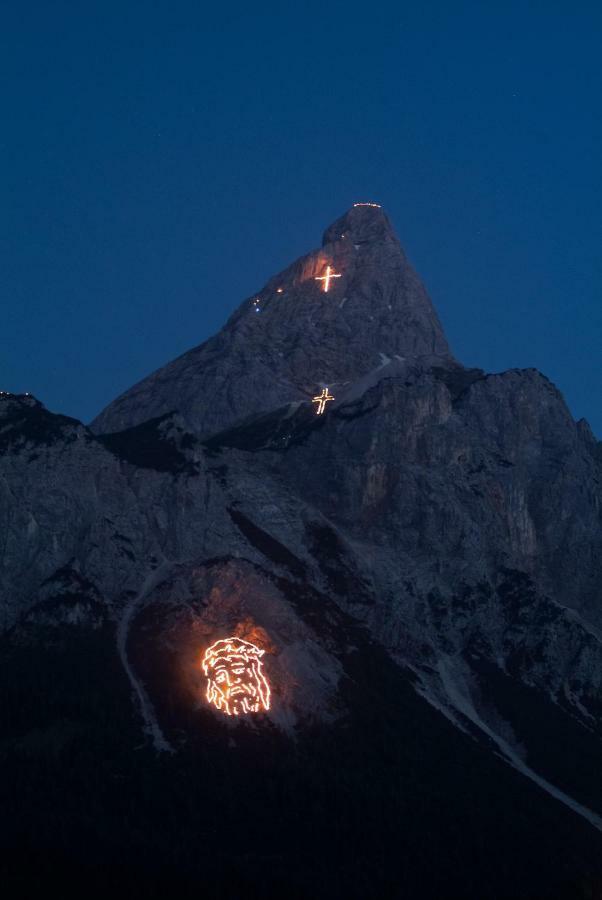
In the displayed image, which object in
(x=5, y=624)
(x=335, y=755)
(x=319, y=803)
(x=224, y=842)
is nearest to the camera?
(x=224, y=842)

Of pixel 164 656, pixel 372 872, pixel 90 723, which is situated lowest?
pixel 372 872

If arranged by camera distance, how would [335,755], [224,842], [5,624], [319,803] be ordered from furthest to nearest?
1. [5,624]
2. [335,755]
3. [319,803]
4. [224,842]

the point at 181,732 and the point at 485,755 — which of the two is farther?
the point at 485,755

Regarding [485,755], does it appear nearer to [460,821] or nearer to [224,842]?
[460,821]

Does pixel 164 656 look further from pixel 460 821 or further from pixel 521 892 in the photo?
pixel 521 892

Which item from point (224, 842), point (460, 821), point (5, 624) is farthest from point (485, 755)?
point (5, 624)

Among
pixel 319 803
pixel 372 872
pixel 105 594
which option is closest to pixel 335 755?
pixel 319 803

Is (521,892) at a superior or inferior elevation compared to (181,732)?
inferior
